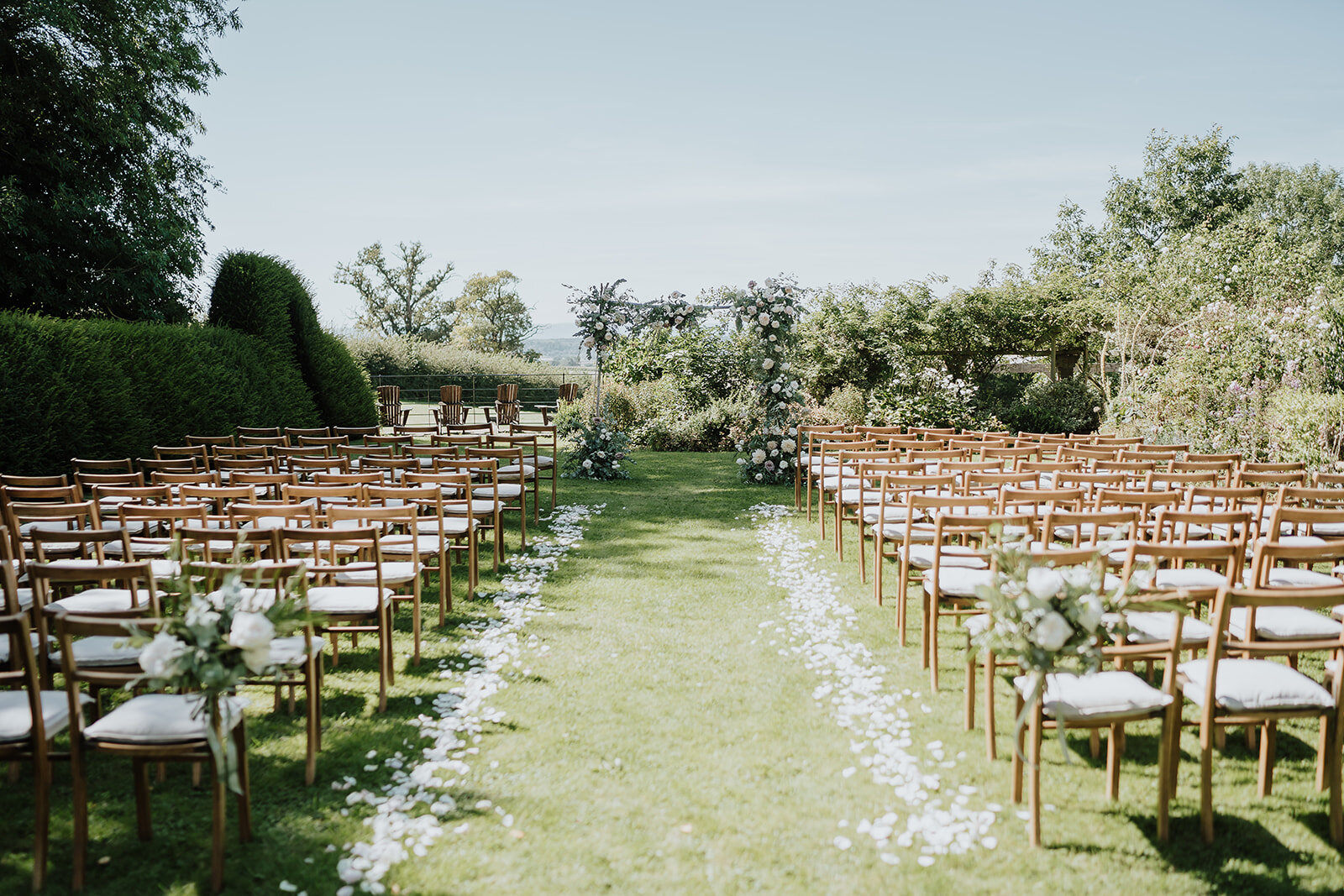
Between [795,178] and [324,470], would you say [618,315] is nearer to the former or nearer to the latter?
[324,470]

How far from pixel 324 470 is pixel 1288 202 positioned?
4623 cm

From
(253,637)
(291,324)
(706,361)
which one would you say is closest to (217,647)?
(253,637)

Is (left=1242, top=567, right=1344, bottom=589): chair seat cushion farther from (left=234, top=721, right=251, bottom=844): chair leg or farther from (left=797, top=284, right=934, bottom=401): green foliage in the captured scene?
(left=797, top=284, right=934, bottom=401): green foliage

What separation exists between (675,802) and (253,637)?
1679 mm

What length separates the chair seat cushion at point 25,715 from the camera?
2584 mm

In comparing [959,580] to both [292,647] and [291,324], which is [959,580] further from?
[291,324]

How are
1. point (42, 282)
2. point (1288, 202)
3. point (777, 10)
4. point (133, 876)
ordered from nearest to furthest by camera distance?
1. point (133, 876)
2. point (777, 10)
3. point (42, 282)
4. point (1288, 202)

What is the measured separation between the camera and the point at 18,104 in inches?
503

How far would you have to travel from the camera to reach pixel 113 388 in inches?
359

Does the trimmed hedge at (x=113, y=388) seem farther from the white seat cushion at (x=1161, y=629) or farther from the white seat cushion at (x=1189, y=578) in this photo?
the white seat cushion at (x=1189, y=578)

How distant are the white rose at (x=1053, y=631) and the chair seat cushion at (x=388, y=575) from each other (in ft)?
10.5

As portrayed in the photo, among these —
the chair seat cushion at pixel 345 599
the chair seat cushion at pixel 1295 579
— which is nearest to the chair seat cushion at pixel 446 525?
the chair seat cushion at pixel 345 599

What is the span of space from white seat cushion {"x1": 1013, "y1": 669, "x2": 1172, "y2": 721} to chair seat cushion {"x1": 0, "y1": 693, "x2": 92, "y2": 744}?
327 cm

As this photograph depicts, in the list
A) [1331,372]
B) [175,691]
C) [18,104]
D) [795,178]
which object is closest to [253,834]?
[175,691]
